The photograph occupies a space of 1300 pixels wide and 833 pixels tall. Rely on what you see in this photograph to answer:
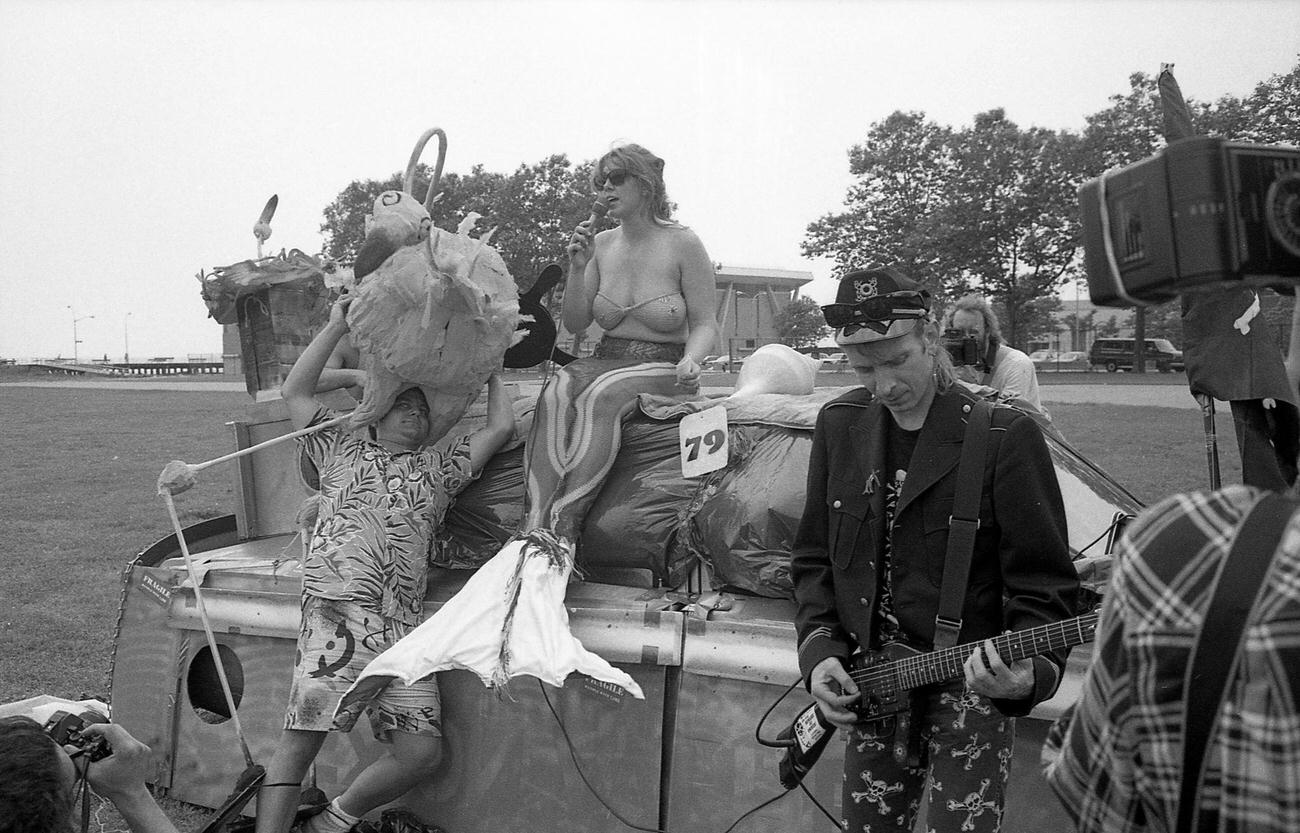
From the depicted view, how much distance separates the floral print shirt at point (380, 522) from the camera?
3734 millimetres

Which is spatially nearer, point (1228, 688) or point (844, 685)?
point (1228, 688)

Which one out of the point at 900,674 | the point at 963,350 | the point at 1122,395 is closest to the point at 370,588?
the point at 900,674

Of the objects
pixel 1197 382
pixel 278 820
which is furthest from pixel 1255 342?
pixel 278 820

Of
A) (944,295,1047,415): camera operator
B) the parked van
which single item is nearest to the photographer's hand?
(944,295,1047,415): camera operator

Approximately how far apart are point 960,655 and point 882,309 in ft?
2.45

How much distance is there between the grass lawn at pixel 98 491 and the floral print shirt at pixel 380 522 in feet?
4.06

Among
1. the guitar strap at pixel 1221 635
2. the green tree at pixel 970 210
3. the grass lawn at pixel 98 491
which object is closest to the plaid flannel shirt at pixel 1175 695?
the guitar strap at pixel 1221 635

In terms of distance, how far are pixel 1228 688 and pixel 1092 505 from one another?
8.36 ft

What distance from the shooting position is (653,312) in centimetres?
399

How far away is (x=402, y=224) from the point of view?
3.95 m

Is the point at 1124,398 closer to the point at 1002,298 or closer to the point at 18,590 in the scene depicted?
the point at 1002,298

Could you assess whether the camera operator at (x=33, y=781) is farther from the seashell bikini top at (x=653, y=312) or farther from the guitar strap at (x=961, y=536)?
the seashell bikini top at (x=653, y=312)

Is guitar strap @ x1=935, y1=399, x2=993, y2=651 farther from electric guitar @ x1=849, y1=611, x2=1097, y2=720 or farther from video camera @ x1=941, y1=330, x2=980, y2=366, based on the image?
video camera @ x1=941, y1=330, x2=980, y2=366

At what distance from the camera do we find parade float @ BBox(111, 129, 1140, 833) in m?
3.33
